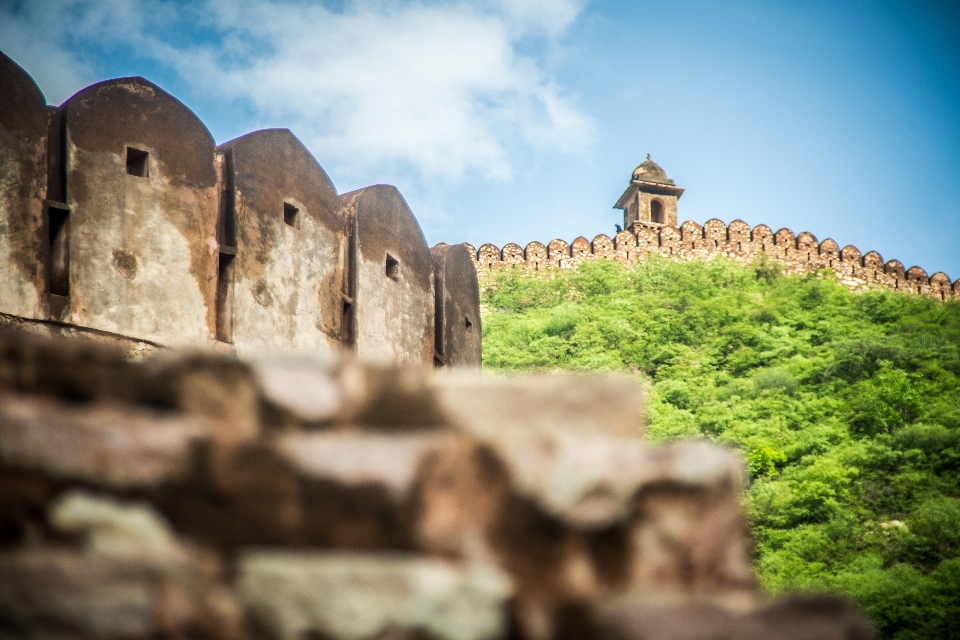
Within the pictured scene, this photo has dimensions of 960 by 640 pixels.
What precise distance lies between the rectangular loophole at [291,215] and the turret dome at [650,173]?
925 inches

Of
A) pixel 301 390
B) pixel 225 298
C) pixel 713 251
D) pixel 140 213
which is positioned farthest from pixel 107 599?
pixel 713 251

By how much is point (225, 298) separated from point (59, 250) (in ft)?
2.51

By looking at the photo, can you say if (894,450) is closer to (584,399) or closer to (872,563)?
(872,563)

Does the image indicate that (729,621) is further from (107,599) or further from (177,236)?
(177,236)

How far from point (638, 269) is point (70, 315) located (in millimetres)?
21025

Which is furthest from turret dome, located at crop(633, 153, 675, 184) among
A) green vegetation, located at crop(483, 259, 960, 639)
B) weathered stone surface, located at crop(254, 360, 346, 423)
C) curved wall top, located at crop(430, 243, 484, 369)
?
weathered stone surface, located at crop(254, 360, 346, 423)

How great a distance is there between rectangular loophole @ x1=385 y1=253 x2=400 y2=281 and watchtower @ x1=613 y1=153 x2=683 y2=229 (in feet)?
72.1

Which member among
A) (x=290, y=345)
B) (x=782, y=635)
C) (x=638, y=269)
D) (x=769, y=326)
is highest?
(x=638, y=269)

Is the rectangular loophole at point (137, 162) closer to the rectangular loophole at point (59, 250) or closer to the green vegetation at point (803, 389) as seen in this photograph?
the rectangular loophole at point (59, 250)

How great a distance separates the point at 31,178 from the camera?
11.9 feet

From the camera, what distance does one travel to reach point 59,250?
368 cm

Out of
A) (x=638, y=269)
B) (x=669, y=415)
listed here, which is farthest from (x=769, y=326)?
(x=669, y=415)

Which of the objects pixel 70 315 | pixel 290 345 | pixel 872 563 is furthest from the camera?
pixel 872 563

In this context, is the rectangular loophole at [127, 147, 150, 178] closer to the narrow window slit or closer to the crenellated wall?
the narrow window slit
